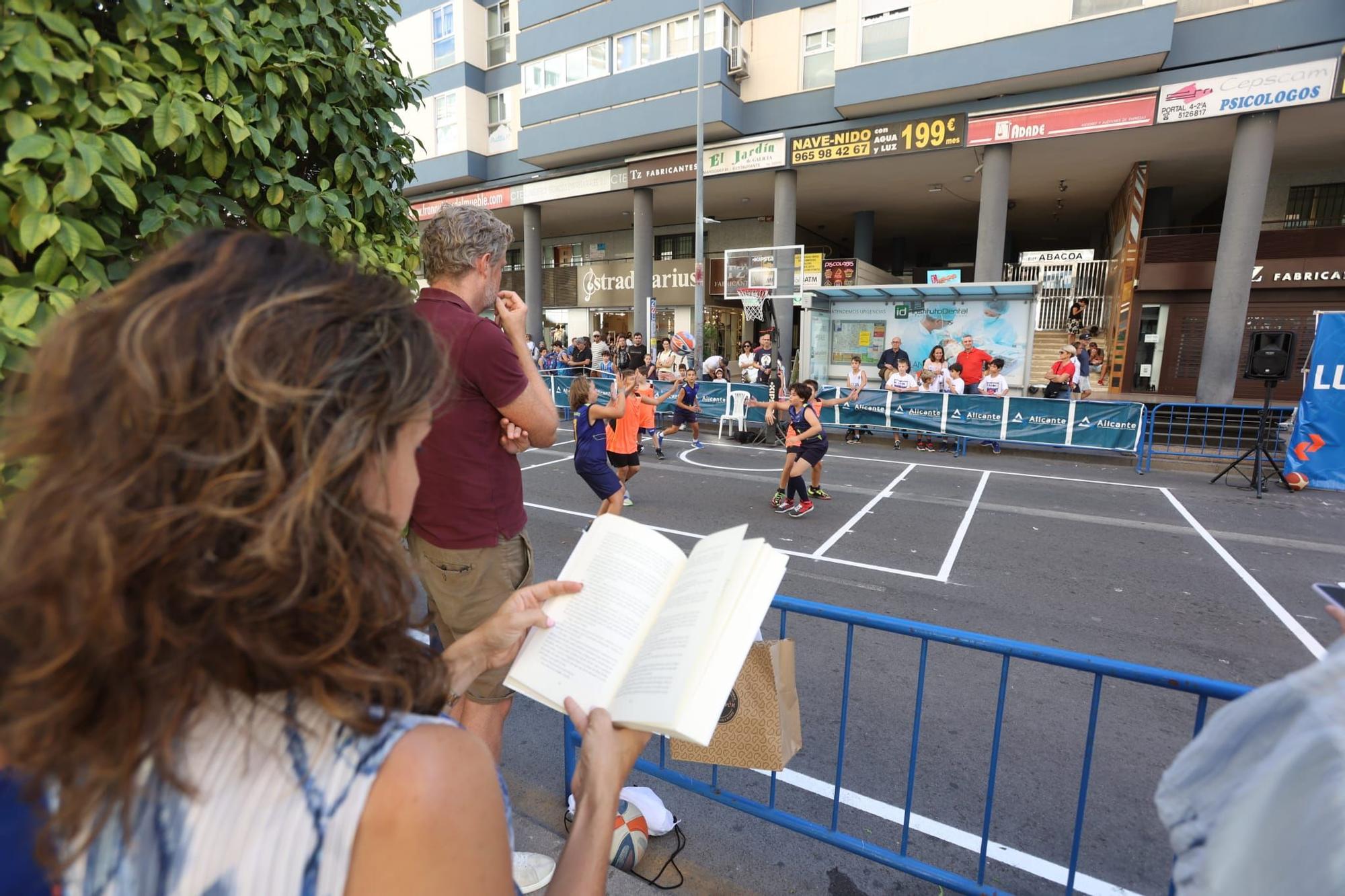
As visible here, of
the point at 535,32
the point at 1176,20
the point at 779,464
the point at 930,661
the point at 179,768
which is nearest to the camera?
the point at 179,768

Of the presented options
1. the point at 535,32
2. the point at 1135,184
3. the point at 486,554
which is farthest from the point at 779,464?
the point at 535,32

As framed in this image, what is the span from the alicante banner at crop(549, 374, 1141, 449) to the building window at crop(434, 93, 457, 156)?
16.0 metres

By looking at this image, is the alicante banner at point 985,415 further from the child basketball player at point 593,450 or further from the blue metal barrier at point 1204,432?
the child basketball player at point 593,450

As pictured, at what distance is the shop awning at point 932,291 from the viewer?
14281mm

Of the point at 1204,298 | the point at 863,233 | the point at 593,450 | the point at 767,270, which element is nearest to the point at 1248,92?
the point at 1204,298

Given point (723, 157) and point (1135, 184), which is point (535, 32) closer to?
point (723, 157)

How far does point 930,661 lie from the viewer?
14.1ft

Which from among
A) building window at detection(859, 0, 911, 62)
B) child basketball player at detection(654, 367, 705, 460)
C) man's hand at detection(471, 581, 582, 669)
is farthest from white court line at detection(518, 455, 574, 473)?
building window at detection(859, 0, 911, 62)

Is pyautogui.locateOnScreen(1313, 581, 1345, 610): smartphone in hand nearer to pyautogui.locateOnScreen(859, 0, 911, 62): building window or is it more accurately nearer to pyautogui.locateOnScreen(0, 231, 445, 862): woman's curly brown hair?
pyautogui.locateOnScreen(0, 231, 445, 862): woman's curly brown hair

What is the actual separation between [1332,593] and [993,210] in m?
15.6

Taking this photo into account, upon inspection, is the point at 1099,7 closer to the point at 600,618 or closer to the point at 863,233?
the point at 863,233

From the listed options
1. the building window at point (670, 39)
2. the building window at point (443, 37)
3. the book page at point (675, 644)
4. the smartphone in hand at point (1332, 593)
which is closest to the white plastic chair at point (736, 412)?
the building window at point (670, 39)

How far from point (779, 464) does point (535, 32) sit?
60.1 feet

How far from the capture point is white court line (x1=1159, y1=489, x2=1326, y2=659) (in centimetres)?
468
